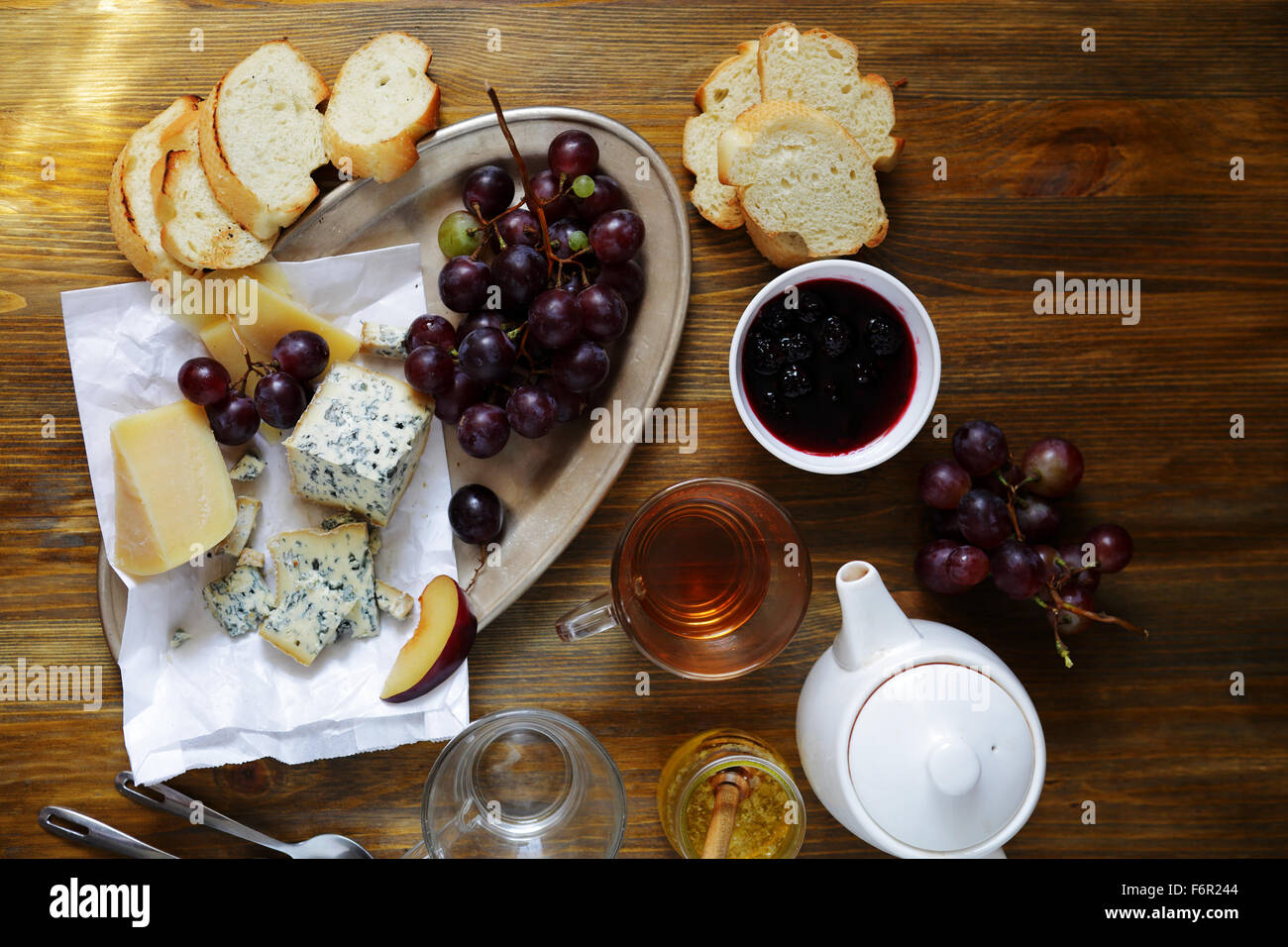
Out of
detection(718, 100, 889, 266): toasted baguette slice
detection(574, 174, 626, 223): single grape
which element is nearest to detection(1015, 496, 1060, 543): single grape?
detection(718, 100, 889, 266): toasted baguette slice

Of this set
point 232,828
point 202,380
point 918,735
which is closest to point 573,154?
point 202,380

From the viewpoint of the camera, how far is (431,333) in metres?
1.08

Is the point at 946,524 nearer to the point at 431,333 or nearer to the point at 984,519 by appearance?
the point at 984,519

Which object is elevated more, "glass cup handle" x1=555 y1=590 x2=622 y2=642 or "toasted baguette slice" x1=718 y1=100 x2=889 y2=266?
"toasted baguette slice" x1=718 y1=100 x2=889 y2=266

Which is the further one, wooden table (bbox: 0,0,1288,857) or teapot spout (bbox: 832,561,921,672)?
wooden table (bbox: 0,0,1288,857)

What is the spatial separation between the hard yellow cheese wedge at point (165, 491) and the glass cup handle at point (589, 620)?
42cm

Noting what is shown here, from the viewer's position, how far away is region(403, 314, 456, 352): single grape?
3.56 ft

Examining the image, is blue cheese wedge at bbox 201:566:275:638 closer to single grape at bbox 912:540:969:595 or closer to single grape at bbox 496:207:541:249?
single grape at bbox 496:207:541:249

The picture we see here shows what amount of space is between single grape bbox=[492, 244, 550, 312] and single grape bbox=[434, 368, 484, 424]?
4.2 inches

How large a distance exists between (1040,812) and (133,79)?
149cm

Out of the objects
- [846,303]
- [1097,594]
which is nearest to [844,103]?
[846,303]

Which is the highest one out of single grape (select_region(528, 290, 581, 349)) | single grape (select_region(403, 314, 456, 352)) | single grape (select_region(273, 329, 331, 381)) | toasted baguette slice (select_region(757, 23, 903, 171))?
toasted baguette slice (select_region(757, 23, 903, 171))

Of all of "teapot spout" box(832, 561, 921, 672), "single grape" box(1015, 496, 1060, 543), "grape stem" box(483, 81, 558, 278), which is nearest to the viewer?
"teapot spout" box(832, 561, 921, 672)

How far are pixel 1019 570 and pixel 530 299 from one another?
66cm
